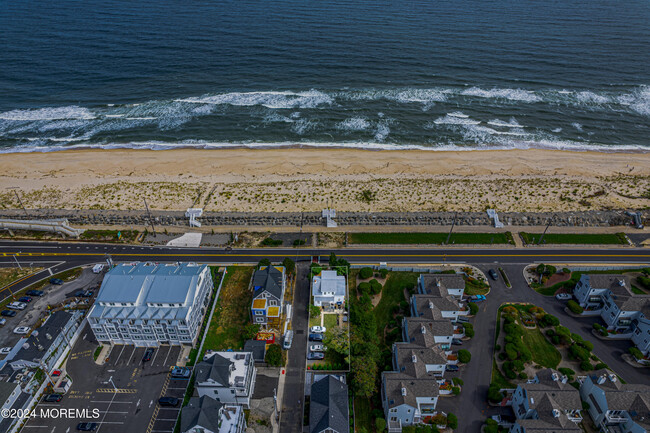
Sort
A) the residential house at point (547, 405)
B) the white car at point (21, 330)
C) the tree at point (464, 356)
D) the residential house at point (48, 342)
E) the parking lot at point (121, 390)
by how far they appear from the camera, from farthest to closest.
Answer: the white car at point (21, 330), the tree at point (464, 356), the residential house at point (48, 342), the parking lot at point (121, 390), the residential house at point (547, 405)

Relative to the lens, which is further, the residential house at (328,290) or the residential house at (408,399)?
the residential house at (328,290)

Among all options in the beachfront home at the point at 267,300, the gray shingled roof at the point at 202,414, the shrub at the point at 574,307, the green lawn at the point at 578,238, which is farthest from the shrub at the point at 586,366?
the gray shingled roof at the point at 202,414

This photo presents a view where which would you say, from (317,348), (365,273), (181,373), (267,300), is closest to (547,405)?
(317,348)

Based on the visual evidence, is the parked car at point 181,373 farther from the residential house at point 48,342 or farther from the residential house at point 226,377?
the residential house at point 48,342

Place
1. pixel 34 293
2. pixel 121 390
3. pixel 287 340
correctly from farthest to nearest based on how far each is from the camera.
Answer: pixel 34 293 < pixel 287 340 < pixel 121 390

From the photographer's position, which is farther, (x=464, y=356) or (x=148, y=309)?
(x=148, y=309)

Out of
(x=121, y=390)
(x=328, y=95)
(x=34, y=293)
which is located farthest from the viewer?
(x=328, y=95)

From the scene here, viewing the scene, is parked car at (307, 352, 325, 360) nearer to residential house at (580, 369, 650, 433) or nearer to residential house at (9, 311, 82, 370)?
residential house at (580, 369, 650, 433)

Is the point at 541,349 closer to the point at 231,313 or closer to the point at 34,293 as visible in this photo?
the point at 231,313

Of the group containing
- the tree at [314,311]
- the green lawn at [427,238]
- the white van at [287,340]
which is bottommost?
the white van at [287,340]
